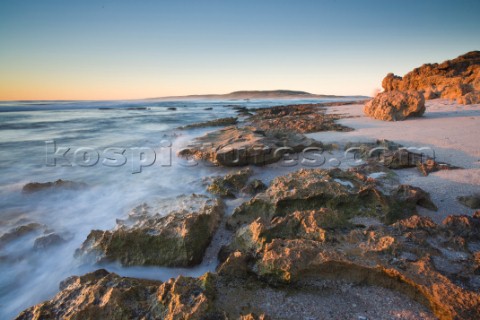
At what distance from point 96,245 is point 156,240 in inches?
25.0

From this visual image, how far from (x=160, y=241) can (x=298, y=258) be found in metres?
1.27

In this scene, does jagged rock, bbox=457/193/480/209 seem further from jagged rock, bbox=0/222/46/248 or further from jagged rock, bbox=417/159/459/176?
jagged rock, bbox=0/222/46/248

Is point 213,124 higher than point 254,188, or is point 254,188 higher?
point 213,124

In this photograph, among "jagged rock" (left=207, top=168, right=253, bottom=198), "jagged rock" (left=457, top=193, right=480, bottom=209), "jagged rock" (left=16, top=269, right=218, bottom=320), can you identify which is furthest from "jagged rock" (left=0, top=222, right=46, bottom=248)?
"jagged rock" (left=457, top=193, right=480, bottom=209)

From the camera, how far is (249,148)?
187 inches

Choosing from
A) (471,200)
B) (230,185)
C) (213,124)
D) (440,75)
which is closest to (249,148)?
(230,185)

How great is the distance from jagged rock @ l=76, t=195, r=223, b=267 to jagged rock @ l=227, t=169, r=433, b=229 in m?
0.34

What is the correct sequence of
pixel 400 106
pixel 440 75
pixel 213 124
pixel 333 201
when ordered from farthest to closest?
pixel 440 75
pixel 213 124
pixel 400 106
pixel 333 201

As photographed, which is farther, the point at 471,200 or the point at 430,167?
the point at 430,167

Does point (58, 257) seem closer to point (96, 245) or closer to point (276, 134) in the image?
point (96, 245)

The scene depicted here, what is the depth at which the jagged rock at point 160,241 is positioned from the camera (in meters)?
2.37

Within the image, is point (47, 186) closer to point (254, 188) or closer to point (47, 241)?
point (47, 241)

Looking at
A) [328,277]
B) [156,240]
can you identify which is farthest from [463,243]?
[156,240]

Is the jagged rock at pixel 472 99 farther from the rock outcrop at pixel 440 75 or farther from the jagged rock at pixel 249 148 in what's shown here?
the jagged rock at pixel 249 148
